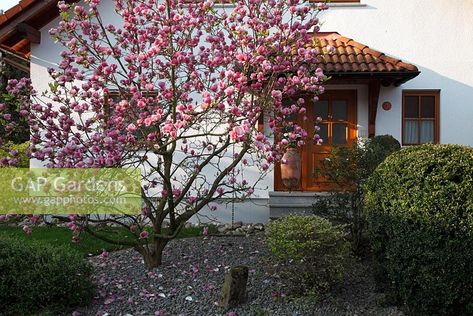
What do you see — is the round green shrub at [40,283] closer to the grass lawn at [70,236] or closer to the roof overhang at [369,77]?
the grass lawn at [70,236]

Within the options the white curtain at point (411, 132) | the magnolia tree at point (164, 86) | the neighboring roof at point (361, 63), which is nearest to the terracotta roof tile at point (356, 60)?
the neighboring roof at point (361, 63)

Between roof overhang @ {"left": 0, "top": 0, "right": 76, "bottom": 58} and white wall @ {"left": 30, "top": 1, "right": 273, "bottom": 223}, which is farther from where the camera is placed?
white wall @ {"left": 30, "top": 1, "right": 273, "bottom": 223}

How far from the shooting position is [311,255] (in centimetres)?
518

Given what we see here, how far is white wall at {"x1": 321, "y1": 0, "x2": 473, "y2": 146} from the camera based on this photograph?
9617 millimetres

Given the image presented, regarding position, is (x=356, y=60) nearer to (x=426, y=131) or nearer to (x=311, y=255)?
(x=426, y=131)

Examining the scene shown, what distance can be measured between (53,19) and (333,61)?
5.68 m

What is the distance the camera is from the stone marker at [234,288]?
512 centimetres

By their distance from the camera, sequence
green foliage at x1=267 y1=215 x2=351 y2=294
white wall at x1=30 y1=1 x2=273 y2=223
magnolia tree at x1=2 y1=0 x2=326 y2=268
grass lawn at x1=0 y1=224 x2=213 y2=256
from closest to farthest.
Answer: green foliage at x1=267 y1=215 x2=351 y2=294 → magnolia tree at x1=2 y1=0 x2=326 y2=268 → grass lawn at x1=0 y1=224 x2=213 y2=256 → white wall at x1=30 y1=1 x2=273 y2=223

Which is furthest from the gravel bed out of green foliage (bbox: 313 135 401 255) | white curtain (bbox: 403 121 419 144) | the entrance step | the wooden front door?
white curtain (bbox: 403 121 419 144)

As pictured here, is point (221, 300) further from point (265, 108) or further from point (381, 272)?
point (265, 108)

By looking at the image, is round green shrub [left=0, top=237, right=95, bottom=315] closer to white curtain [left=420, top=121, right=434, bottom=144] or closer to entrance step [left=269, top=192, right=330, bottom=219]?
entrance step [left=269, top=192, right=330, bottom=219]

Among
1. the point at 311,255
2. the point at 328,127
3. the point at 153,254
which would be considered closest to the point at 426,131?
the point at 328,127

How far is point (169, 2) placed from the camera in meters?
5.80

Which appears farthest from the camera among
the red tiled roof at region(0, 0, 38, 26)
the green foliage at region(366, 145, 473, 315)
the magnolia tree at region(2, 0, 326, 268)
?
the red tiled roof at region(0, 0, 38, 26)
